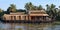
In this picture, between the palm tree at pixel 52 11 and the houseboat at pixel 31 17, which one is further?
the palm tree at pixel 52 11

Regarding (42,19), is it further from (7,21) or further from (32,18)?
(7,21)

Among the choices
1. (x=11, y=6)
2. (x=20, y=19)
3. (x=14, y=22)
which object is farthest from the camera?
(x=11, y=6)

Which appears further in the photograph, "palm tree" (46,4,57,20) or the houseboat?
"palm tree" (46,4,57,20)

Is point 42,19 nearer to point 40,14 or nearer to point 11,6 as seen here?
point 40,14

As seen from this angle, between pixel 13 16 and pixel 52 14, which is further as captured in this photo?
pixel 52 14

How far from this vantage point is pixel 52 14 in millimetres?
56625

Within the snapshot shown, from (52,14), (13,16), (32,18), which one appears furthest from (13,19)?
(52,14)

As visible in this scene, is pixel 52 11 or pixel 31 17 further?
pixel 52 11

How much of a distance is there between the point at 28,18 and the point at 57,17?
12.0 meters

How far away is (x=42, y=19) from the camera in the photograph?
49.0 meters

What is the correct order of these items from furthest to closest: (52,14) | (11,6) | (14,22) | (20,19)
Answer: (11,6)
(52,14)
(20,19)
(14,22)

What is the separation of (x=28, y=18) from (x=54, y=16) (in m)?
9.49

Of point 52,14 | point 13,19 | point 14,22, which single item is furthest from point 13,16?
point 52,14

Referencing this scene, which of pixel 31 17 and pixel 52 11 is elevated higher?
pixel 52 11
